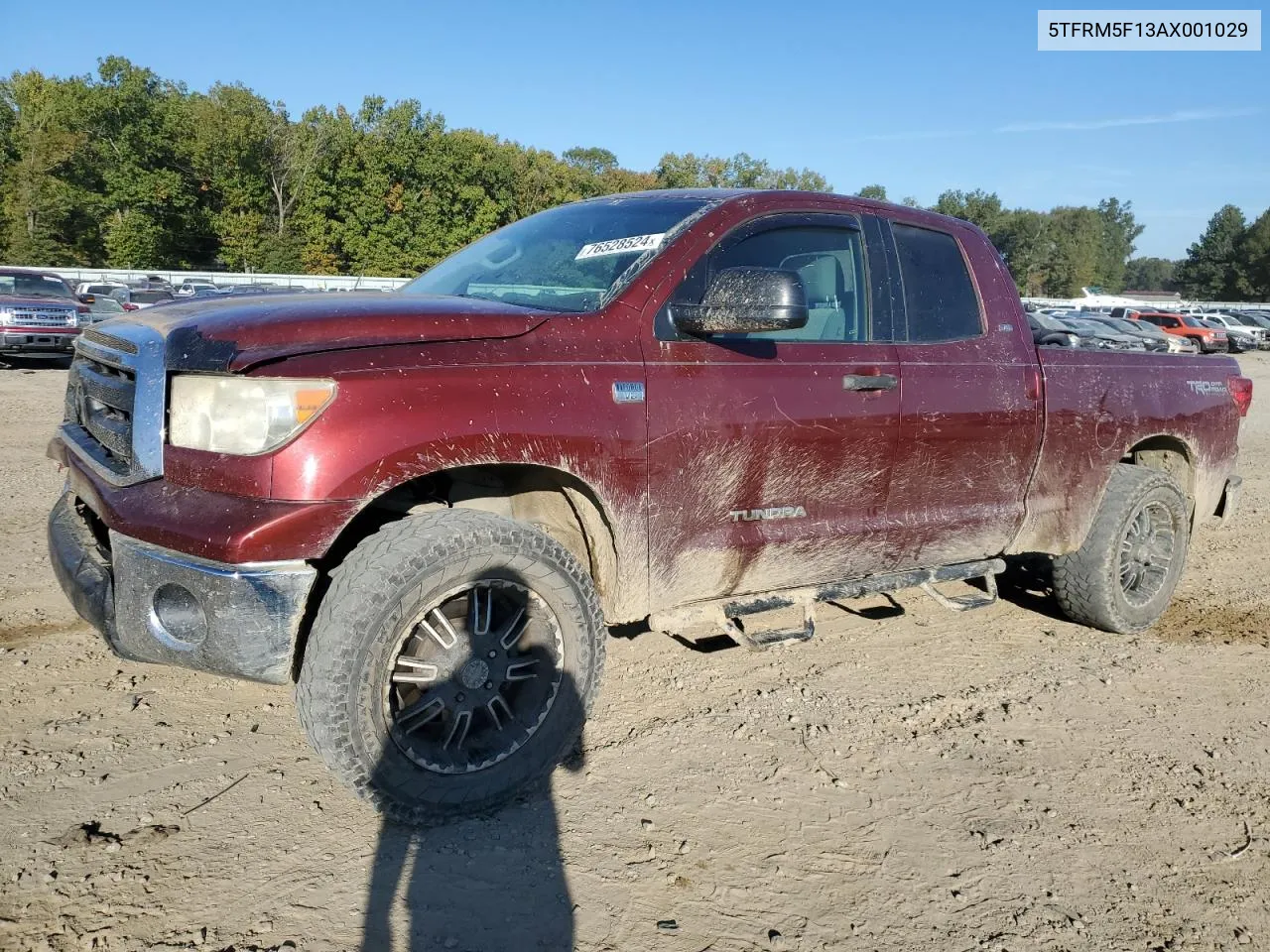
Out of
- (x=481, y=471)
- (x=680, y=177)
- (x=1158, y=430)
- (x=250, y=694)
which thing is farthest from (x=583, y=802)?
(x=680, y=177)

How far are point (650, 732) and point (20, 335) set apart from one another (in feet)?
50.9

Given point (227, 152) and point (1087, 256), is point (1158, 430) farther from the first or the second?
point (1087, 256)

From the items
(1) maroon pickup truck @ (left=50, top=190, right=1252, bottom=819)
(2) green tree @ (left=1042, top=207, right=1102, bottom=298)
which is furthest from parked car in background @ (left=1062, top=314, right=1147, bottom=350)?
(2) green tree @ (left=1042, top=207, right=1102, bottom=298)

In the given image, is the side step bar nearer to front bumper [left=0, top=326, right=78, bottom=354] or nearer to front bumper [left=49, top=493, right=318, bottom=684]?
front bumper [left=49, top=493, right=318, bottom=684]

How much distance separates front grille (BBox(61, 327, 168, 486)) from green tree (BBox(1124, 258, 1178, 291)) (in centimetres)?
18994

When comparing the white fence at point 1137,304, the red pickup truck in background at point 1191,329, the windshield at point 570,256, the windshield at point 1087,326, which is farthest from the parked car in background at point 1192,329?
the windshield at point 570,256

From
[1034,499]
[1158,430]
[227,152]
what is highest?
[227,152]

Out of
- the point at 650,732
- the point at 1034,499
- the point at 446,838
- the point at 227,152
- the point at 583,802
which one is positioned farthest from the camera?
the point at 227,152

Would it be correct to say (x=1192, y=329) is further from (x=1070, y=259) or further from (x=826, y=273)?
(x=1070, y=259)

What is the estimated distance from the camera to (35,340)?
1535cm

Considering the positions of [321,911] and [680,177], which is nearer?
[321,911]

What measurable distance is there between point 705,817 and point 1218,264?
12307 centimetres

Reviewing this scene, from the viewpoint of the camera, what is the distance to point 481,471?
310 centimetres

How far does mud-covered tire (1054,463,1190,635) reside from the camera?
472cm
